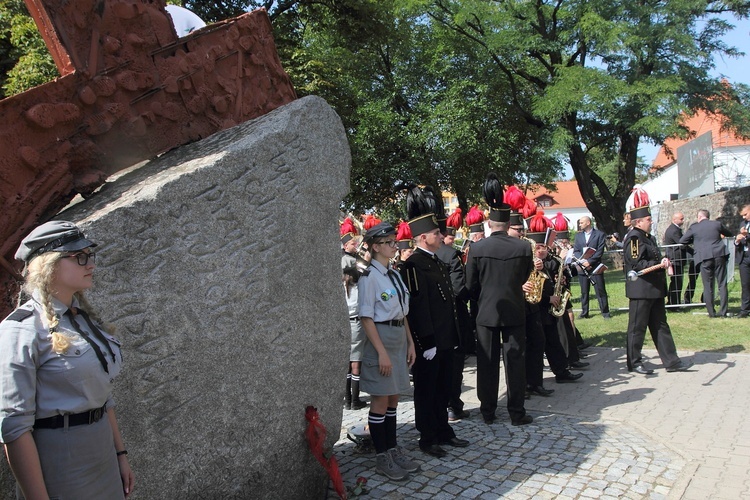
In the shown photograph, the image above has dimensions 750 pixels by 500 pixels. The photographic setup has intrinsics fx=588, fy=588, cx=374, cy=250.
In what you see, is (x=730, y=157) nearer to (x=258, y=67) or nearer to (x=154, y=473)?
(x=258, y=67)

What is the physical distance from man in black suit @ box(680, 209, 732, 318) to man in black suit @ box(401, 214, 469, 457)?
25.5ft

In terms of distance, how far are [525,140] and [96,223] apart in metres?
20.5

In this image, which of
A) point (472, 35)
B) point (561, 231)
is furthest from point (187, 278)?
point (472, 35)

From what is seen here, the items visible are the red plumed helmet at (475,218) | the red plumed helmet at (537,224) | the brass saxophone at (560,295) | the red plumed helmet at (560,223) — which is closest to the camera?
the brass saxophone at (560,295)

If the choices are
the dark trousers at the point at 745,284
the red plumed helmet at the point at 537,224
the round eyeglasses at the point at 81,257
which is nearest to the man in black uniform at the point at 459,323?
the red plumed helmet at the point at 537,224

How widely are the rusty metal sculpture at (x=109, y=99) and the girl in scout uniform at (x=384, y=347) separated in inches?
59.2

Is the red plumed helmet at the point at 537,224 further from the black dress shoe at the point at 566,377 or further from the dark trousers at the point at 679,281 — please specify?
the dark trousers at the point at 679,281

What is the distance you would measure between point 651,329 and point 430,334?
3.81m

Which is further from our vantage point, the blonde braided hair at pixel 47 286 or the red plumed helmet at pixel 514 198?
the red plumed helmet at pixel 514 198

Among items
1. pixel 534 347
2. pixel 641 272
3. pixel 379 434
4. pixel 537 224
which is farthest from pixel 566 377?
pixel 379 434

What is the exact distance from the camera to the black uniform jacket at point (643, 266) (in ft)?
23.4

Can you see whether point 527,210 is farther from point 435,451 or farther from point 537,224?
point 435,451

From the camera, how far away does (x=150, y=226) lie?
316 centimetres

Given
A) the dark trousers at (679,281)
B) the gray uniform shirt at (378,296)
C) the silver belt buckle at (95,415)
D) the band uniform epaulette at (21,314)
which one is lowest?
the dark trousers at (679,281)
